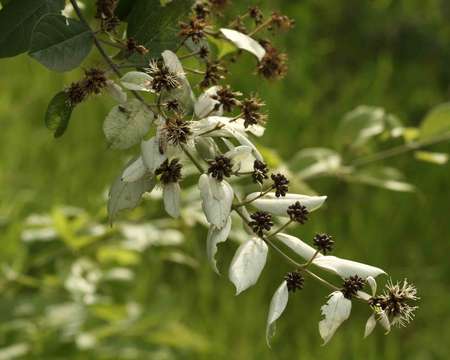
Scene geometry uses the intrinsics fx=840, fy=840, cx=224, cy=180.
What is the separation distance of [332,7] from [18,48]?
378 centimetres

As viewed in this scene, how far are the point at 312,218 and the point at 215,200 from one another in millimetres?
2710

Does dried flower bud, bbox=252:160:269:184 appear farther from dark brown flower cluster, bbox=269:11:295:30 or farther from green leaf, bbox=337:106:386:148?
green leaf, bbox=337:106:386:148

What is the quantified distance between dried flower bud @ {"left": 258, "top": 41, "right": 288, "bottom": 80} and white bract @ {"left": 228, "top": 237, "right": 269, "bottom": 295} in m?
0.28

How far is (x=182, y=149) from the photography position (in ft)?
2.46

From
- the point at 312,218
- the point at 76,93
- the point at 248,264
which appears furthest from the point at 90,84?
the point at 312,218

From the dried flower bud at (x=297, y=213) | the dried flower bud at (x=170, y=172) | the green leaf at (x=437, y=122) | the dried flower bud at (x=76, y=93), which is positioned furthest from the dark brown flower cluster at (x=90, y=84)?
the green leaf at (x=437, y=122)

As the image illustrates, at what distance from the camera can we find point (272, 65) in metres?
0.97

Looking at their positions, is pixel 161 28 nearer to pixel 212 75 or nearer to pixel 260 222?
pixel 212 75

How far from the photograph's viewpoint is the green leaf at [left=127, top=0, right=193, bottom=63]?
0.84 m

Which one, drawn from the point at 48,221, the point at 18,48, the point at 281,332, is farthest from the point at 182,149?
the point at 281,332

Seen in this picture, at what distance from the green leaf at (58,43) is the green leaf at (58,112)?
29mm

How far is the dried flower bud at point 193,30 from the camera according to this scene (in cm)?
85

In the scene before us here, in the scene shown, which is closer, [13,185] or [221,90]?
[221,90]

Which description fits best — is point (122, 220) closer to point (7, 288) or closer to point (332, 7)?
point (7, 288)
